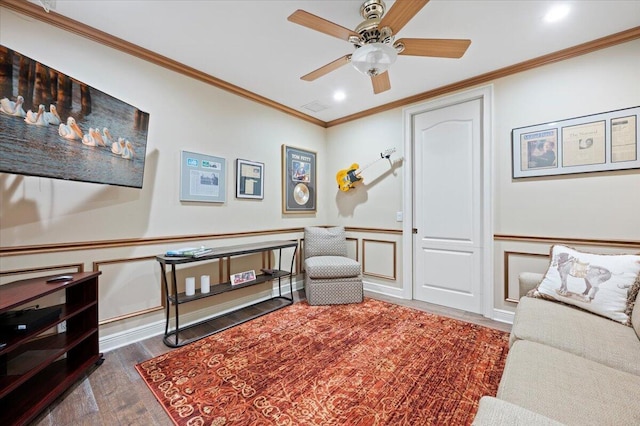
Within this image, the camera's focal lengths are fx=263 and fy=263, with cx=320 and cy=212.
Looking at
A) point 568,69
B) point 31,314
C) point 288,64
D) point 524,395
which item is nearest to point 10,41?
point 31,314

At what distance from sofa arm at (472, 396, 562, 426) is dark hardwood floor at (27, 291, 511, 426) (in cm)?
156

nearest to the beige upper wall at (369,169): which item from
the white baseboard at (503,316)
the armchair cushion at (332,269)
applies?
the armchair cushion at (332,269)

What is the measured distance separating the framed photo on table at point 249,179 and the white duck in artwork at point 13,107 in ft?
A: 5.91

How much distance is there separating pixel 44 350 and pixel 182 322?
105cm

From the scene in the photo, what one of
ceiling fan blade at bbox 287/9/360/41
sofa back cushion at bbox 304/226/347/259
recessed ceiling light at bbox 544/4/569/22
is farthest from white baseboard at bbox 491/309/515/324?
ceiling fan blade at bbox 287/9/360/41

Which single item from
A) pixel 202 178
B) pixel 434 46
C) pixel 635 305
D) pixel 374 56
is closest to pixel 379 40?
pixel 374 56

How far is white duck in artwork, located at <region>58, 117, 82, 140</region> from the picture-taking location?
1.65 metres

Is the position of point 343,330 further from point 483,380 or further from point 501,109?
point 501,109

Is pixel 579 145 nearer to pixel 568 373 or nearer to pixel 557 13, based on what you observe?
pixel 557 13

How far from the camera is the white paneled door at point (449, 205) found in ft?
9.79

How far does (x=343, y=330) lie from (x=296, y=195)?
2.00 metres

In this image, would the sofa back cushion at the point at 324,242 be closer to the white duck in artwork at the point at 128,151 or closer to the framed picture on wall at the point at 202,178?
the framed picture on wall at the point at 202,178

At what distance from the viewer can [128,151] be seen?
81.7 inches

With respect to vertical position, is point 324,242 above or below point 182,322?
above
